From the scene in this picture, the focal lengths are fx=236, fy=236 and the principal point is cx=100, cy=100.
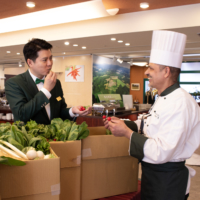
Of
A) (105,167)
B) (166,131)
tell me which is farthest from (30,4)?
(166,131)

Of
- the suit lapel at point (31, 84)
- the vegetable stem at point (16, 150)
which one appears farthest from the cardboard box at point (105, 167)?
the suit lapel at point (31, 84)

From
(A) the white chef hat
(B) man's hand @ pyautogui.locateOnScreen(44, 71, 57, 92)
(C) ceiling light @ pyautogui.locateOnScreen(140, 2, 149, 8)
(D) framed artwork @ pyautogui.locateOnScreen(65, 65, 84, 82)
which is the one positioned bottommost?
(B) man's hand @ pyautogui.locateOnScreen(44, 71, 57, 92)

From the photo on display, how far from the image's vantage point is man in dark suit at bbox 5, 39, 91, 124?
1.73m

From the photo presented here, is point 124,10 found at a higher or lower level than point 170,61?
higher

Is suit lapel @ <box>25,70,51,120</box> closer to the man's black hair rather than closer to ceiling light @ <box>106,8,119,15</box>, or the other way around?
the man's black hair

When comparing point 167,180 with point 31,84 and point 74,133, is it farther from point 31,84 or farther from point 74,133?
point 31,84

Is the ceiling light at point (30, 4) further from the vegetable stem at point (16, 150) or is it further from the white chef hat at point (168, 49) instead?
the vegetable stem at point (16, 150)

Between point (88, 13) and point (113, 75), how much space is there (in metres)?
5.93

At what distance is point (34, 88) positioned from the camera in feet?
6.32

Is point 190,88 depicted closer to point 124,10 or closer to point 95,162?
point 124,10

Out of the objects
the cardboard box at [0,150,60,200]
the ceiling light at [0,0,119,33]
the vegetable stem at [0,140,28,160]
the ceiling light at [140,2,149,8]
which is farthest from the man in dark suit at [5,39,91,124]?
the ceiling light at [0,0,119,33]

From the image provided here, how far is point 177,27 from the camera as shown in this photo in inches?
193

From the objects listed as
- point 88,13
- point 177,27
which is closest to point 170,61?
point 177,27

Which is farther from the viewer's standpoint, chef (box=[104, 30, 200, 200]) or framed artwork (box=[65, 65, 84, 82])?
framed artwork (box=[65, 65, 84, 82])
